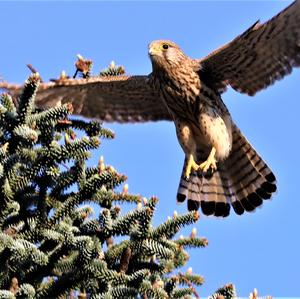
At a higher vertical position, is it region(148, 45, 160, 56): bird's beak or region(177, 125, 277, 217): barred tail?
region(148, 45, 160, 56): bird's beak

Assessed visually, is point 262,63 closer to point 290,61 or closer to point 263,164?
point 290,61

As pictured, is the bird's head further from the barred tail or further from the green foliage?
the green foliage

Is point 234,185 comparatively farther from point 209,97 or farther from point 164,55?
point 164,55

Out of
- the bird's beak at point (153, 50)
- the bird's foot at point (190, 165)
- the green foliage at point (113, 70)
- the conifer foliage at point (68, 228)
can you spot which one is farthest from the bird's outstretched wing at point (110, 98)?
the conifer foliage at point (68, 228)

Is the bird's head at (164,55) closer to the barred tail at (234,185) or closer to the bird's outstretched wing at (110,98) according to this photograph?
the bird's outstretched wing at (110,98)

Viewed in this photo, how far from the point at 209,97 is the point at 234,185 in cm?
90

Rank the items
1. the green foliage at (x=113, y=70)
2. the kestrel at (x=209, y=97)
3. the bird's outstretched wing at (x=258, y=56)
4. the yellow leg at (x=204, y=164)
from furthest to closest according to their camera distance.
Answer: the yellow leg at (x=204, y=164) → the kestrel at (x=209, y=97) → the bird's outstretched wing at (x=258, y=56) → the green foliage at (x=113, y=70)

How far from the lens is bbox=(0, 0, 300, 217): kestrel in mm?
5988

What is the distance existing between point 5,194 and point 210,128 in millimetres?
2931

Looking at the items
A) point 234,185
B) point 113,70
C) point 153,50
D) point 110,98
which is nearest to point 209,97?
point 153,50

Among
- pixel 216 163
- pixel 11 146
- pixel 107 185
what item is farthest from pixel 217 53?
pixel 11 146

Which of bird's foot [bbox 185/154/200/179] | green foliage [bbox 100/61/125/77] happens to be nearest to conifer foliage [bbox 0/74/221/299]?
green foliage [bbox 100/61/125/77]

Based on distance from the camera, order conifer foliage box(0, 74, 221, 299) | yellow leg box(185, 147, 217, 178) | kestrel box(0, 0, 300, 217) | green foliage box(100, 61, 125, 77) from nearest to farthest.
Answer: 1. conifer foliage box(0, 74, 221, 299)
2. green foliage box(100, 61, 125, 77)
3. kestrel box(0, 0, 300, 217)
4. yellow leg box(185, 147, 217, 178)

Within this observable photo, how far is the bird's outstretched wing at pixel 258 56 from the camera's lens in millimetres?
5727
